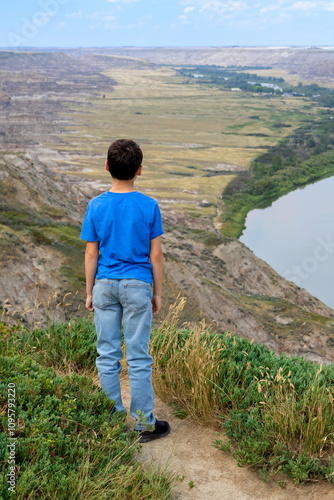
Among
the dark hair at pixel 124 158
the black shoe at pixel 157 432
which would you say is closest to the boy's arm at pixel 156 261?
the dark hair at pixel 124 158

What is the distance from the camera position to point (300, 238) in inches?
1811

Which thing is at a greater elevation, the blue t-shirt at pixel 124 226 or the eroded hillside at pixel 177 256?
the blue t-shirt at pixel 124 226

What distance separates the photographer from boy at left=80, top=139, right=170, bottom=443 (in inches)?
146

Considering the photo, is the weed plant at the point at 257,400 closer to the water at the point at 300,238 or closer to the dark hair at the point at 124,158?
the dark hair at the point at 124,158

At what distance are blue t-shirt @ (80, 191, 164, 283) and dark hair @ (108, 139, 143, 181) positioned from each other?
6.9 inches

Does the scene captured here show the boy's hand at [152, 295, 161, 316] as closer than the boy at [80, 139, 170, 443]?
No

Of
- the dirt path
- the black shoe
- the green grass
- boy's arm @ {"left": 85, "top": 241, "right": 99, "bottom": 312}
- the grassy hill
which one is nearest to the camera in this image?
the green grass

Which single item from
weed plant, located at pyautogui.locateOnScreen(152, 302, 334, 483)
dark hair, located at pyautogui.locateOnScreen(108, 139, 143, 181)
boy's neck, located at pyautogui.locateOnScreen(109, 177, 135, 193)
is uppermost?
dark hair, located at pyautogui.locateOnScreen(108, 139, 143, 181)

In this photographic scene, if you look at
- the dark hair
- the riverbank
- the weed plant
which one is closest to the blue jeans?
the weed plant

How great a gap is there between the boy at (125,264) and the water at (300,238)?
30259mm

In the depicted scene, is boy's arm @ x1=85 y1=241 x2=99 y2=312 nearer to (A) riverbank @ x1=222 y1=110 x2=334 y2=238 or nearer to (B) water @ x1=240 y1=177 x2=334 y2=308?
(B) water @ x1=240 y1=177 x2=334 y2=308

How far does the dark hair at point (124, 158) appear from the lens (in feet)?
11.9

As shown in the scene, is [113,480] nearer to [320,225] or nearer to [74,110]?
[320,225]

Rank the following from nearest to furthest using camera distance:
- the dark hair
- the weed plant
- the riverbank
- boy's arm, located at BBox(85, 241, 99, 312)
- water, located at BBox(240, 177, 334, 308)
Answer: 1. the dark hair
2. the weed plant
3. boy's arm, located at BBox(85, 241, 99, 312)
4. water, located at BBox(240, 177, 334, 308)
5. the riverbank
